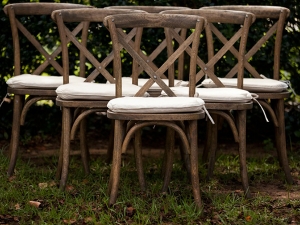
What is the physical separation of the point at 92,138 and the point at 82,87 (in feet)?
7.40

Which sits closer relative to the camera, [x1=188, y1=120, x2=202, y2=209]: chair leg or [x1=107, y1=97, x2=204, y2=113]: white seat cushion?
[x1=107, y1=97, x2=204, y2=113]: white seat cushion

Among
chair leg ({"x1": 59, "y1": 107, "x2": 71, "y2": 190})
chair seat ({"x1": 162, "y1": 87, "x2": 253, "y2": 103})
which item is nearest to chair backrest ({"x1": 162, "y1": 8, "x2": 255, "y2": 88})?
chair seat ({"x1": 162, "y1": 87, "x2": 253, "y2": 103})

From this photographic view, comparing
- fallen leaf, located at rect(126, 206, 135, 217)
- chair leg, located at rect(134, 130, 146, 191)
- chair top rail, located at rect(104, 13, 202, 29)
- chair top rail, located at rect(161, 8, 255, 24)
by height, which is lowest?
fallen leaf, located at rect(126, 206, 135, 217)

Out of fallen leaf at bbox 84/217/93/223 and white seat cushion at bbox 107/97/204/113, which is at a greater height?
white seat cushion at bbox 107/97/204/113

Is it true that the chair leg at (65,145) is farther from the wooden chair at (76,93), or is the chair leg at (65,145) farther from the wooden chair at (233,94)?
the wooden chair at (233,94)

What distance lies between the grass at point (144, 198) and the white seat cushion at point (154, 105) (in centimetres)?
65

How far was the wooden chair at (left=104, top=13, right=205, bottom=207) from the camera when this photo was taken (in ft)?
15.9

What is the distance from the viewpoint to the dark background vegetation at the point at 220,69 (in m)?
7.22

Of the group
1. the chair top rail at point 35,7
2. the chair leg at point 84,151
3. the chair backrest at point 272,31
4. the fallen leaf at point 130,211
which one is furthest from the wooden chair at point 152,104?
the chair top rail at point 35,7

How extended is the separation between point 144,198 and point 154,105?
32.5 inches

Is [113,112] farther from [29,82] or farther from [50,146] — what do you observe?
[50,146]

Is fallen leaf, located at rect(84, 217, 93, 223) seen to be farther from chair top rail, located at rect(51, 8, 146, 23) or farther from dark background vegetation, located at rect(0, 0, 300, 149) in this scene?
dark background vegetation, located at rect(0, 0, 300, 149)

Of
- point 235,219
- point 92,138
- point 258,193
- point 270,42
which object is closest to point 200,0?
point 270,42

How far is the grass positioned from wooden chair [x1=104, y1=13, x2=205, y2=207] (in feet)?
0.56
